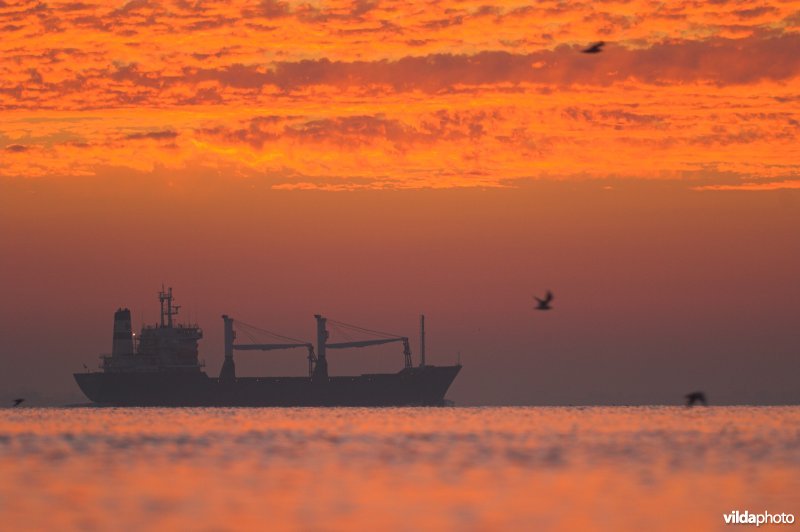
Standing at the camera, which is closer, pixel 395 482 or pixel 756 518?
pixel 756 518

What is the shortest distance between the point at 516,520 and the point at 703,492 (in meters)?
10.7

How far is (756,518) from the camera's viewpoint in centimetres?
3828

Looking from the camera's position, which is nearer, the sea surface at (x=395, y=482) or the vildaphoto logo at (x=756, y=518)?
the vildaphoto logo at (x=756, y=518)

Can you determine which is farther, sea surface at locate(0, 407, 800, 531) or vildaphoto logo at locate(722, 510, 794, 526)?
sea surface at locate(0, 407, 800, 531)

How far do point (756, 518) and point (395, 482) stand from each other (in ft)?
52.6

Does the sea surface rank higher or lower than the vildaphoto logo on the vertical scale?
higher

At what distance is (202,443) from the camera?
79750mm

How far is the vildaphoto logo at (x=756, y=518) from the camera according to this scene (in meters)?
37.4

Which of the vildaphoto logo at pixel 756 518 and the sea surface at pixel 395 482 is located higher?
the sea surface at pixel 395 482

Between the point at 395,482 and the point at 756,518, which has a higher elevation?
the point at 395,482

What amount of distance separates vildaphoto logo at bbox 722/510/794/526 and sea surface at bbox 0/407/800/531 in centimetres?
59

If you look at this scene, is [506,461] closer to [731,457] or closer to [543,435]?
[731,457]

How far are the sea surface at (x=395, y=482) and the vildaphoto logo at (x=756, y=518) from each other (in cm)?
59

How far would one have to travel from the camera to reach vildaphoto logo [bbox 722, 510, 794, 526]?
123ft
